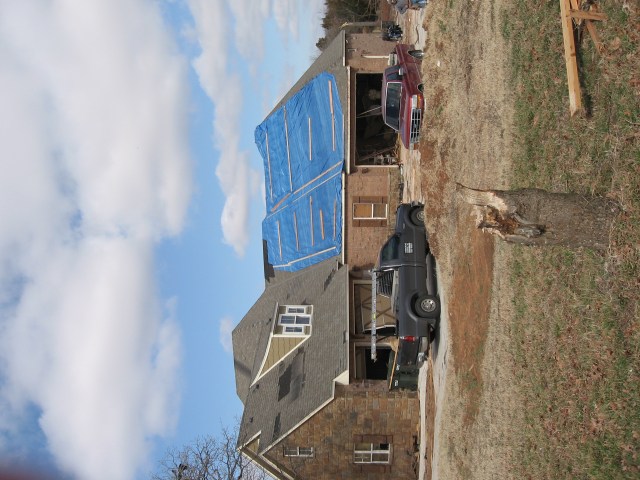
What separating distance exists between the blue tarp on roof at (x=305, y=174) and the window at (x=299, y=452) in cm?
845

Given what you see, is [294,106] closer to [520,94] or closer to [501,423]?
[520,94]

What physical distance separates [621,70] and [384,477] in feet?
50.5

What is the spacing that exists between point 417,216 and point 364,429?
7468 mm

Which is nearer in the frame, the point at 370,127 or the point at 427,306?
the point at 427,306

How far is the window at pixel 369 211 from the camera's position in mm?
23391

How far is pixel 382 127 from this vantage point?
2669cm

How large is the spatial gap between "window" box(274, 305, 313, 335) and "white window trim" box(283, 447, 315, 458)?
4.84 m

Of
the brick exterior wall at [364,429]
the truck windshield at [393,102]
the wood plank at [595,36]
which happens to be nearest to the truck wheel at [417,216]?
the truck windshield at [393,102]

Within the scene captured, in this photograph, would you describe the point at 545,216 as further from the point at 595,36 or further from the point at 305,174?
the point at 305,174

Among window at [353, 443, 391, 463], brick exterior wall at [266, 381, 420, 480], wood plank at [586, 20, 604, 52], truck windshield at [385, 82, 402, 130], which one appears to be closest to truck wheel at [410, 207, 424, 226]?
truck windshield at [385, 82, 402, 130]

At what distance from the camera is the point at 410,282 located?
1580 cm

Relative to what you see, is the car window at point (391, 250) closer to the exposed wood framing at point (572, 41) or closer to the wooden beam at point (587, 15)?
the exposed wood framing at point (572, 41)

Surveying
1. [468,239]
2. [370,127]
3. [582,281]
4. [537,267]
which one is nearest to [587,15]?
[582,281]

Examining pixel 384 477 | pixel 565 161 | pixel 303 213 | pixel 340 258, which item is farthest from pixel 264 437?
pixel 565 161
